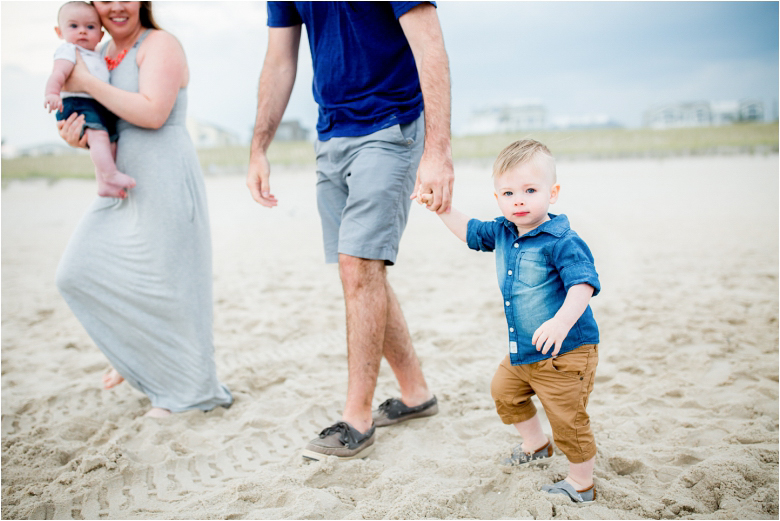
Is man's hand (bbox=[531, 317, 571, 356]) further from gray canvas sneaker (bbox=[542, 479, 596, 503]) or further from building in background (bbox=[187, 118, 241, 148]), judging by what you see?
building in background (bbox=[187, 118, 241, 148])

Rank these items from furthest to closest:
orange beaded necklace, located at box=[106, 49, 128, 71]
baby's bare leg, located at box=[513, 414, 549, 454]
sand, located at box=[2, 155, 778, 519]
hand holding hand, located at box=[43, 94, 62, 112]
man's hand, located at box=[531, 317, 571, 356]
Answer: orange beaded necklace, located at box=[106, 49, 128, 71]
hand holding hand, located at box=[43, 94, 62, 112]
baby's bare leg, located at box=[513, 414, 549, 454]
sand, located at box=[2, 155, 778, 519]
man's hand, located at box=[531, 317, 571, 356]

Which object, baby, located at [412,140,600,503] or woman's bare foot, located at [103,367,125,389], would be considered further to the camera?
woman's bare foot, located at [103,367,125,389]

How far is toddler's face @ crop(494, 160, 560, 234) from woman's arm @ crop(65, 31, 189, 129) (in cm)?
162

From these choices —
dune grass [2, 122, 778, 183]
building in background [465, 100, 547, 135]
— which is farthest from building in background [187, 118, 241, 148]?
building in background [465, 100, 547, 135]

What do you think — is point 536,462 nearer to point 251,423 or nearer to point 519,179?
point 519,179

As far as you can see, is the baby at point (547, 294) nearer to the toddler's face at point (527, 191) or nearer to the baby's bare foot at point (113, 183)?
the toddler's face at point (527, 191)

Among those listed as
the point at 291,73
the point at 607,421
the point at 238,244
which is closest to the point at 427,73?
the point at 291,73

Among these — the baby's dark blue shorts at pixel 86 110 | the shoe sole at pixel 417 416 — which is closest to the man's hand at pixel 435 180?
the shoe sole at pixel 417 416

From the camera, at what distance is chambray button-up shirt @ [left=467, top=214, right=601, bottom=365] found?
5.62 ft

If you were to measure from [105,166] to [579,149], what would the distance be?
90.6 ft

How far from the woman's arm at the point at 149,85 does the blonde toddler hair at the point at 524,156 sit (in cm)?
160

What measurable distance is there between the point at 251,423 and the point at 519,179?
1.69m

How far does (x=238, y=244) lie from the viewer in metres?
8.48

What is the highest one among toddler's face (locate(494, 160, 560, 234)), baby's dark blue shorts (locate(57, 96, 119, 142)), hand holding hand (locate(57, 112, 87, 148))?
baby's dark blue shorts (locate(57, 96, 119, 142))
